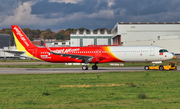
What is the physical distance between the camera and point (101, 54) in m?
41.5

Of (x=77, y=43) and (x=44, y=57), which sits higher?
(x=77, y=43)

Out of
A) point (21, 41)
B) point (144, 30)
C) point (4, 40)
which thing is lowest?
point (21, 41)

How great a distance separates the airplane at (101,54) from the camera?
131 ft

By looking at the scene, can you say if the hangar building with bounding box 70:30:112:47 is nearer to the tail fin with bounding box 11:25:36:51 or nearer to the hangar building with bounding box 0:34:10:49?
the hangar building with bounding box 0:34:10:49

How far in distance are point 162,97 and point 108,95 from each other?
11.2 ft

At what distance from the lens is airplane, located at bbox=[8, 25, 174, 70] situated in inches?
1569

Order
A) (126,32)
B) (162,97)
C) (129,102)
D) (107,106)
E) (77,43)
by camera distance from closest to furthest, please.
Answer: (107,106)
(129,102)
(162,97)
(126,32)
(77,43)

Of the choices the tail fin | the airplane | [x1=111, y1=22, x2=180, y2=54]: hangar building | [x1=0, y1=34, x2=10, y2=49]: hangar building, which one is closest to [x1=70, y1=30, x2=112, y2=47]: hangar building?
[x1=111, y1=22, x2=180, y2=54]: hangar building

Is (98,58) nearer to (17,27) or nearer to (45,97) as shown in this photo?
(17,27)

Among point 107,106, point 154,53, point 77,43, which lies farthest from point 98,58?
point 77,43

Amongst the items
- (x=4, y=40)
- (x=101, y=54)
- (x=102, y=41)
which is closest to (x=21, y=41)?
(x=101, y=54)

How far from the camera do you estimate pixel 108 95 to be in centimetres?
1513

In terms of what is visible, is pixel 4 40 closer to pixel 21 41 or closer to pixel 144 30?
pixel 144 30

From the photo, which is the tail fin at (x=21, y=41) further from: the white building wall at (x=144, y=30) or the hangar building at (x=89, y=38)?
the hangar building at (x=89, y=38)
